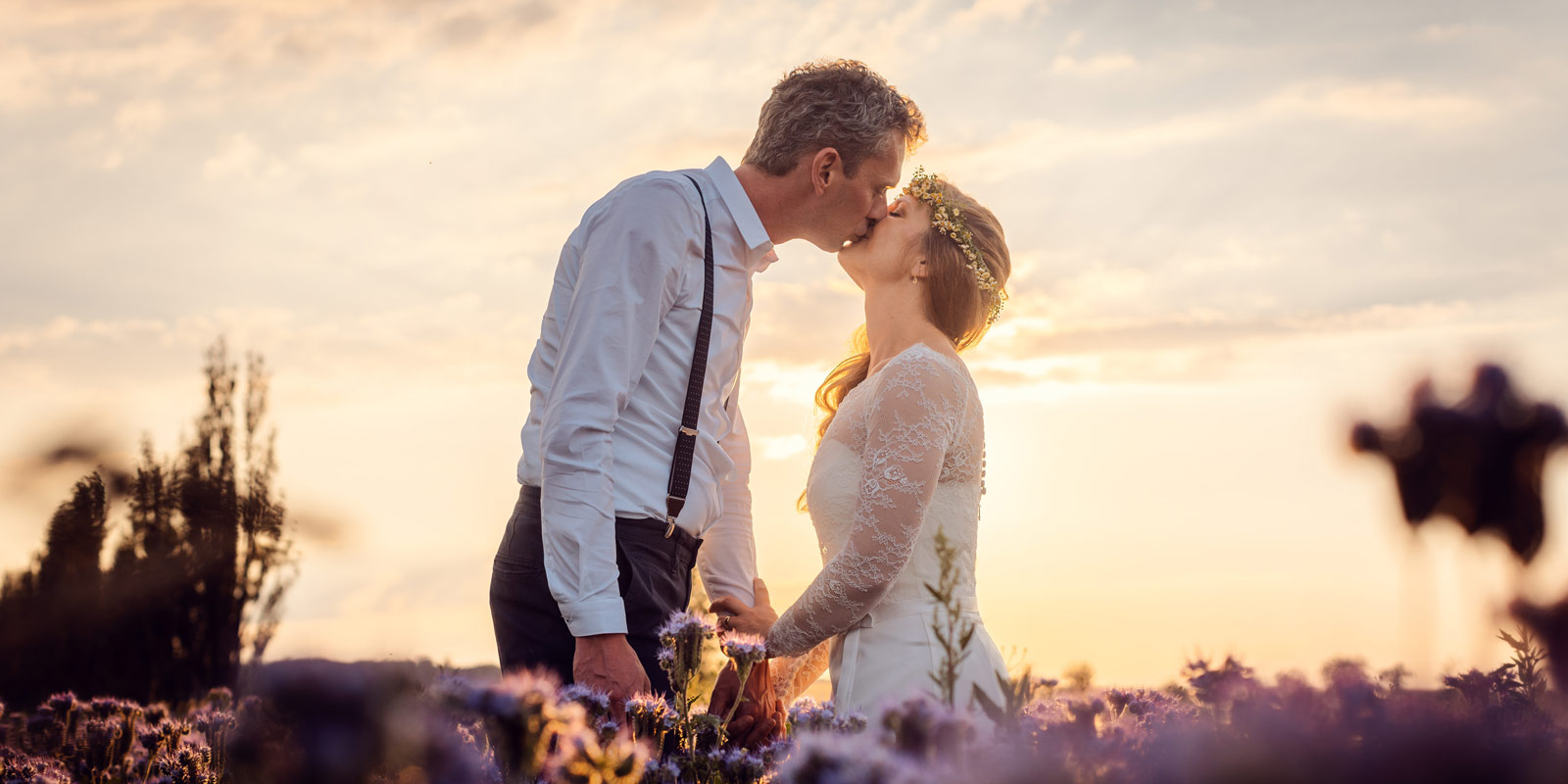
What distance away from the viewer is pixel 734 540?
3.84 m

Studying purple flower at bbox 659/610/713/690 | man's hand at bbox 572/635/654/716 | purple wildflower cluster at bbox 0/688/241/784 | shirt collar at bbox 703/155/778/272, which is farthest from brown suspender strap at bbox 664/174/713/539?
purple wildflower cluster at bbox 0/688/241/784

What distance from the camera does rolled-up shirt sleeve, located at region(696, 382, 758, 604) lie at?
379 centimetres

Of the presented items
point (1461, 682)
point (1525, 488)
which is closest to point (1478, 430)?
point (1525, 488)

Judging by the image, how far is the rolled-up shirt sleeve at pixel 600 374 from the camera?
108 inches

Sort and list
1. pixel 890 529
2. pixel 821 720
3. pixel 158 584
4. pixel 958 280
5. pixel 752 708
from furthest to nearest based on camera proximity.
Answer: pixel 158 584 → pixel 958 280 → pixel 890 529 → pixel 752 708 → pixel 821 720

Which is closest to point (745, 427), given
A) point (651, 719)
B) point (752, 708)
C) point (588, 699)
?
point (752, 708)

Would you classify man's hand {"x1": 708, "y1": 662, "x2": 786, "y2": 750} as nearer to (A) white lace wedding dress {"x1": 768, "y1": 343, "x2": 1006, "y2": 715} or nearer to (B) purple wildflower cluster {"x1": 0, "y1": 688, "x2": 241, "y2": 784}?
(A) white lace wedding dress {"x1": 768, "y1": 343, "x2": 1006, "y2": 715}

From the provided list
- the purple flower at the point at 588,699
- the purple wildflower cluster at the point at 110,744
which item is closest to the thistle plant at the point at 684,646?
the purple flower at the point at 588,699

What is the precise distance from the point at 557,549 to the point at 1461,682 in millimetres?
2071

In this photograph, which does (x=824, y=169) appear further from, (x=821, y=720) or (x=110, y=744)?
(x=110, y=744)

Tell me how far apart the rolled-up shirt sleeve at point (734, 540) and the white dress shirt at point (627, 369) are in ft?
0.37

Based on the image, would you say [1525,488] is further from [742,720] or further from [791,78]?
A: [791,78]

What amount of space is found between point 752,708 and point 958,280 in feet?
6.26

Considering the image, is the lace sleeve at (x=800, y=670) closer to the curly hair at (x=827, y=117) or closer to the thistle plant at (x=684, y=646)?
the thistle plant at (x=684, y=646)
